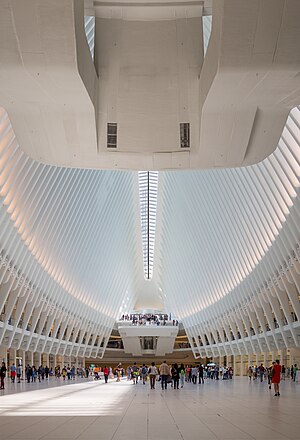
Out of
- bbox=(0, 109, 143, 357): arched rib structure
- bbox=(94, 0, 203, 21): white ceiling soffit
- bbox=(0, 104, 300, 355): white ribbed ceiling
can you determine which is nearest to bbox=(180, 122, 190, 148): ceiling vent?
bbox=(94, 0, 203, 21): white ceiling soffit

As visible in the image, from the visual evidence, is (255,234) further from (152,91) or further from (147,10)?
(147,10)

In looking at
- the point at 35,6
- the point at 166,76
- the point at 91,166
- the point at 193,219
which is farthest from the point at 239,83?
the point at 193,219

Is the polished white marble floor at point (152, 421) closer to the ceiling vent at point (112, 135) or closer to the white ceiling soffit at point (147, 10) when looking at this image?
the ceiling vent at point (112, 135)

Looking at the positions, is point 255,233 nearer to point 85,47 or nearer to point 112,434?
point 85,47

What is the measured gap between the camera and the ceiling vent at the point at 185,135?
15.8 m

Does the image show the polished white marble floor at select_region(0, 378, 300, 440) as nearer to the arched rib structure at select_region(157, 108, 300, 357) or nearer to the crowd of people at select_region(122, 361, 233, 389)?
the crowd of people at select_region(122, 361, 233, 389)

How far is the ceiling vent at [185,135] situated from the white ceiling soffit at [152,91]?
10 cm

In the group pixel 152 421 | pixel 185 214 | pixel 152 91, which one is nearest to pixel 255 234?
pixel 185 214

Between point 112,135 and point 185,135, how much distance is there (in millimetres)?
1744

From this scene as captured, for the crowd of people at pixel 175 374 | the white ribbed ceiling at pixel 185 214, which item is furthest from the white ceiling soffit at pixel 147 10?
the crowd of people at pixel 175 374

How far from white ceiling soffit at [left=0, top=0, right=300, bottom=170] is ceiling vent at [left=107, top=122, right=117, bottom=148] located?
0.10m

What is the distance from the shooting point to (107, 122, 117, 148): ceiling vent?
1550cm

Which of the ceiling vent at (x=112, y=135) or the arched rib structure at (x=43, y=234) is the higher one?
the arched rib structure at (x=43, y=234)

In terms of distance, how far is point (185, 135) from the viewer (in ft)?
51.9
